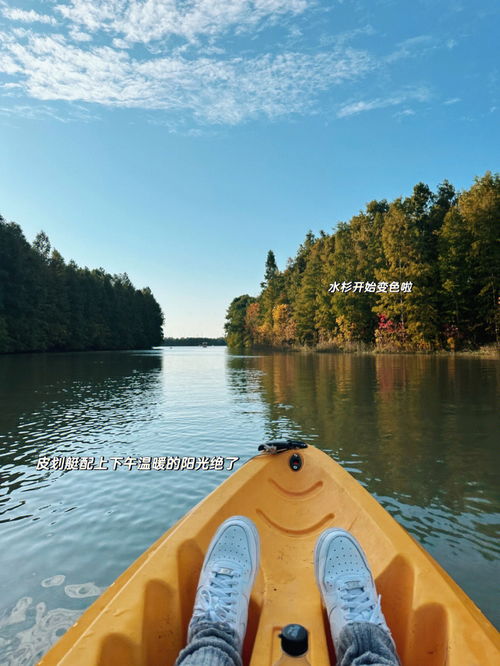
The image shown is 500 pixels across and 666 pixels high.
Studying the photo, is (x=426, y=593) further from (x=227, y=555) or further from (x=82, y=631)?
(x=82, y=631)

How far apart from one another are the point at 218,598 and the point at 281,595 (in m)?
0.81

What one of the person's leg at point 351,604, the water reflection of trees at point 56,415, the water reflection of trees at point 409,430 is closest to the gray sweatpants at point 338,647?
the person's leg at point 351,604

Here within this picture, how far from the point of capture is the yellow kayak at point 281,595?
6.14 feet

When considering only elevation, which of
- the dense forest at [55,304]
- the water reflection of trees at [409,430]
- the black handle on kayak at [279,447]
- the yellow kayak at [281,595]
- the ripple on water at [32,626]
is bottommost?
the ripple on water at [32,626]

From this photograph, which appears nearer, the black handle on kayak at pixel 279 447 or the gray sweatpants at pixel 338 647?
the gray sweatpants at pixel 338 647

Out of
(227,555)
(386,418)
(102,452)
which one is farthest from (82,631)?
(386,418)

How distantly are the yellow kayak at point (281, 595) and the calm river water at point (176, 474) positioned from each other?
112 centimetres

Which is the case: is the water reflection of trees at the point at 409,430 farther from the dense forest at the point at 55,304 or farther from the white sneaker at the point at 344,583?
the dense forest at the point at 55,304

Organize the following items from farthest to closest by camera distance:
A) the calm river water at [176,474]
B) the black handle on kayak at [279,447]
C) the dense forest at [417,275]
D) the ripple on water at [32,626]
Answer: the dense forest at [417,275], the black handle on kayak at [279,447], the calm river water at [176,474], the ripple on water at [32,626]

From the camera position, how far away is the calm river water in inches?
142

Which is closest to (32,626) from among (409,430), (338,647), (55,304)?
(338,647)

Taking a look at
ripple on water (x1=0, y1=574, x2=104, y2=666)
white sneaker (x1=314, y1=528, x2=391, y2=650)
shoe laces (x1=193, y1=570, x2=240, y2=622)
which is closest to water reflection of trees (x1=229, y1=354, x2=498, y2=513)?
white sneaker (x1=314, y1=528, x2=391, y2=650)

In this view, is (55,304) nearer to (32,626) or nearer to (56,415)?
(56,415)

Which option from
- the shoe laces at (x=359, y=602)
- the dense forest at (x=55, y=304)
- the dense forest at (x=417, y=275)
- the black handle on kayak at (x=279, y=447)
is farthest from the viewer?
the dense forest at (x=55, y=304)
